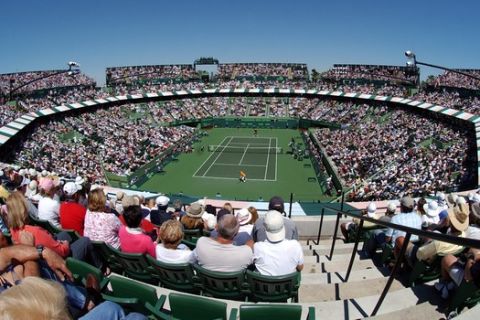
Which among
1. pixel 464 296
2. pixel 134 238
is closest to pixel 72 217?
pixel 134 238

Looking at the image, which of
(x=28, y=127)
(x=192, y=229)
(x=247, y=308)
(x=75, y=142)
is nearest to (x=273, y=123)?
(x=75, y=142)

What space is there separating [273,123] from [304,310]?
50.8 metres

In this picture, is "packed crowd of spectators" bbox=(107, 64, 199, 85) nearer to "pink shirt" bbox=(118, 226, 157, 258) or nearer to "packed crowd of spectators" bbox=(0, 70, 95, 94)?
"packed crowd of spectators" bbox=(0, 70, 95, 94)

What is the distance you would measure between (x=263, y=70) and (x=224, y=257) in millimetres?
69211

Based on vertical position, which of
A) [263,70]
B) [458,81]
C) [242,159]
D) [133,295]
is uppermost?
[263,70]

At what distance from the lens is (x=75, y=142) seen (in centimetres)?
3403

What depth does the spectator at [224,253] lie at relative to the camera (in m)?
4.60

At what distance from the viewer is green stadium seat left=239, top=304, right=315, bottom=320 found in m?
3.38

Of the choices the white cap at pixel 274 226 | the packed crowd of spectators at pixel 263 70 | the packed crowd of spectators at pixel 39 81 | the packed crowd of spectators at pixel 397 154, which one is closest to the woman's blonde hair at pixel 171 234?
the white cap at pixel 274 226

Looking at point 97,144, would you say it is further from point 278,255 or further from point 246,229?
point 278,255

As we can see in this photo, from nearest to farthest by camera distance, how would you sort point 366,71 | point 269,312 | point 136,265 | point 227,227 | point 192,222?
point 269,312
point 227,227
point 136,265
point 192,222
point 366,71

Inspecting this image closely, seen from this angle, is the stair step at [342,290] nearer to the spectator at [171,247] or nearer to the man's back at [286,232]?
the man's back at [286,232]

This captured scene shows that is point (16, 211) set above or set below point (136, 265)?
above

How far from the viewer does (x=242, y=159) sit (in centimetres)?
3728
